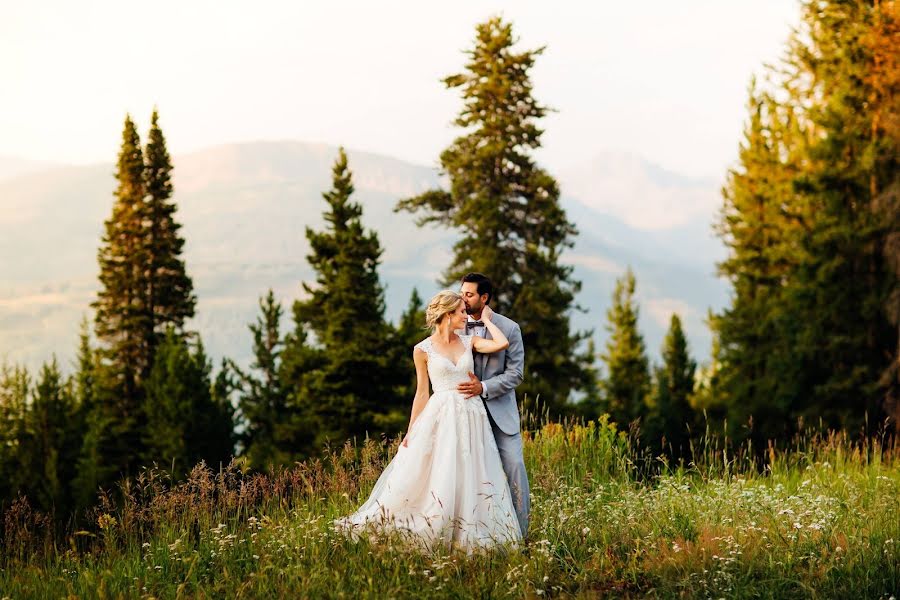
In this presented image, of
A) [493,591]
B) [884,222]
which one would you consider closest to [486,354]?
[493,591]

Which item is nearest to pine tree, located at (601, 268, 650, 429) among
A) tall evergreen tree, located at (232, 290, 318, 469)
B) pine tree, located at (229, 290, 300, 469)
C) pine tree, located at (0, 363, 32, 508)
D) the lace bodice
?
pine tree, located at (229, 290, 300, 469)

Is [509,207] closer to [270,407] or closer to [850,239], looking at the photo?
[850,239]

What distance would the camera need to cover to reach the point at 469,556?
7551mm

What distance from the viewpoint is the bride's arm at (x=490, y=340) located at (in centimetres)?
798

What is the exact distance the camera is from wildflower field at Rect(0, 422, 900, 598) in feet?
22.7

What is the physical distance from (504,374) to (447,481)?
3.17 feet

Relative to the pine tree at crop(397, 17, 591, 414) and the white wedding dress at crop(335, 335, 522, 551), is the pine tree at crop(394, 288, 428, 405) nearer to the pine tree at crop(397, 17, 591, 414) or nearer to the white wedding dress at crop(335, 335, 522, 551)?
the pine tree at crop(397, 17, 591, 414)

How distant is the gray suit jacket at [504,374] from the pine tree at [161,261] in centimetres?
4420

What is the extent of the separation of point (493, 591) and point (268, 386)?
154ft

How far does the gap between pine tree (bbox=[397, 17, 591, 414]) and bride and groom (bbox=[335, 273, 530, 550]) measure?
95.3 feet

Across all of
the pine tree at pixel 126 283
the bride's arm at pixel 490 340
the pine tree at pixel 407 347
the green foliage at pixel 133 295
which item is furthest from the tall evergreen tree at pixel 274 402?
the bride's arm at pixel 490 340

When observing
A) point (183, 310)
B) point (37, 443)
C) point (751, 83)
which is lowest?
point (37, 443)

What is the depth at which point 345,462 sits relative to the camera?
35.0 ft

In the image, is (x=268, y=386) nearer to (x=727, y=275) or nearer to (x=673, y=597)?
(x=727, y=275)
